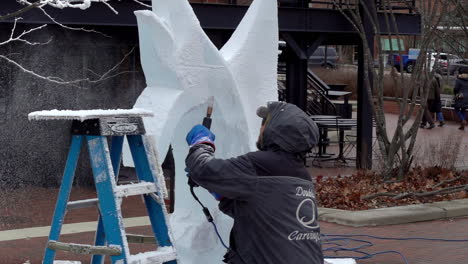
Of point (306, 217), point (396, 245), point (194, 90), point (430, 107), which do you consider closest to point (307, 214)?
point (306, 217)

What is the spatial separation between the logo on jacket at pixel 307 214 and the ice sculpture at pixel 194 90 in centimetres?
160

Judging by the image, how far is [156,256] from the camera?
536 cm

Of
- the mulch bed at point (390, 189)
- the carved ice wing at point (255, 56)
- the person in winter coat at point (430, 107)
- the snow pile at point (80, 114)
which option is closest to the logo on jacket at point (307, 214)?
the snow pile at point (80, 114)

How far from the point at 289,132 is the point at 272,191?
35 cm

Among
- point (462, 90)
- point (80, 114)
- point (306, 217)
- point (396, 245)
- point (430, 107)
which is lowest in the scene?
point (430, 107)

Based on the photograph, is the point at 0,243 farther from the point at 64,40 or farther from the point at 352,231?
the point at 64,40

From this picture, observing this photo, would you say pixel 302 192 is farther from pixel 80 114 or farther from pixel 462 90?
pixel 462 90

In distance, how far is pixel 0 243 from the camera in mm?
9484

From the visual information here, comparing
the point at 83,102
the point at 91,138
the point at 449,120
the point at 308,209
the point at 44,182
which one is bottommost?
the point at 449,120

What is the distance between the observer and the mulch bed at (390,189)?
1195cm

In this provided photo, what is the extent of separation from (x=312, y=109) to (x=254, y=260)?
18.7 meters

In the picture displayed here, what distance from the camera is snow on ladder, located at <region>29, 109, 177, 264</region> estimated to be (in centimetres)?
514

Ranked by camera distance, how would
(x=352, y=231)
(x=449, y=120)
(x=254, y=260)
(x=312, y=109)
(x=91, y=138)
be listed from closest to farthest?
(x=254, y=260) → (x=91, y=138) → (x=352, y=231) → (x=312, y=109) → (x=449, y=120)

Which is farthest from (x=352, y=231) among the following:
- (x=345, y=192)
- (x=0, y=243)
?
(x=0, y=243)
